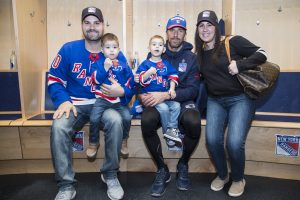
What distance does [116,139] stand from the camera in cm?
171

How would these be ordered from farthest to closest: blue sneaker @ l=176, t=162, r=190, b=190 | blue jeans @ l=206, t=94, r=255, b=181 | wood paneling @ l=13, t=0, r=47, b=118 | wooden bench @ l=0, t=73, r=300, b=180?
1. wood paneling @ l=13, t=0, r=47, b=118
2. wooden bench @ l=0, t=73, r=300, b=180
3. blue sneaker @ l=176, t=162, r=190, b=190
4. blue jeans @ l=206, t=94, r=255, b=181

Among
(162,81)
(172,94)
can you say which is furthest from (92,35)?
(172,94)

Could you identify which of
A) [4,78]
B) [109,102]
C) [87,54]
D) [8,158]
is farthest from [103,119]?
[4,78]

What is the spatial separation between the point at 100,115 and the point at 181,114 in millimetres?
561

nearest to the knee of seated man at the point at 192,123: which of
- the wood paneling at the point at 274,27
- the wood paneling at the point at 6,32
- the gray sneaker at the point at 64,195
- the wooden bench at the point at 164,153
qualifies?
the wooden bench at the point at 164,153

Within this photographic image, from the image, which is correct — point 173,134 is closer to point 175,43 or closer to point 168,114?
point 168,114

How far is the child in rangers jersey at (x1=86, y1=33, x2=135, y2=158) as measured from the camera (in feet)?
5.88

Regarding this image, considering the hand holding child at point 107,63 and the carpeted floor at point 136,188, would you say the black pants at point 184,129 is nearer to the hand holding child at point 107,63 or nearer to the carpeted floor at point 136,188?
the carpeted floor at point 136,188

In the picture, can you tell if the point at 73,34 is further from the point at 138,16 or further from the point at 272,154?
the point at 272,154

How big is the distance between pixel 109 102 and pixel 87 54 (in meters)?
0.38

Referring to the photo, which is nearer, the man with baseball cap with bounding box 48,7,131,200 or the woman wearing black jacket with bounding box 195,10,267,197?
the man with baseball cap with bounding box 48,7,131,200

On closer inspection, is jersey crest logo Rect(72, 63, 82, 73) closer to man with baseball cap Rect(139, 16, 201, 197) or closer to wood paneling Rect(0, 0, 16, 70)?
man with baseball cap Rect(139, 16, 201, 197)

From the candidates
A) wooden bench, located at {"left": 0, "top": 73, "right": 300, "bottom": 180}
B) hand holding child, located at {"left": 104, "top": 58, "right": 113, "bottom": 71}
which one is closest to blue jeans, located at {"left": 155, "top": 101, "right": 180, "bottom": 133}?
wooden bench, located at {"left": 0, "top": 73, "right": 300, "bottom": 180}

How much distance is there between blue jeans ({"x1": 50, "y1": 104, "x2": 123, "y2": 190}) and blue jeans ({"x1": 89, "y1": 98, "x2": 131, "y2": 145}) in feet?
0.13
